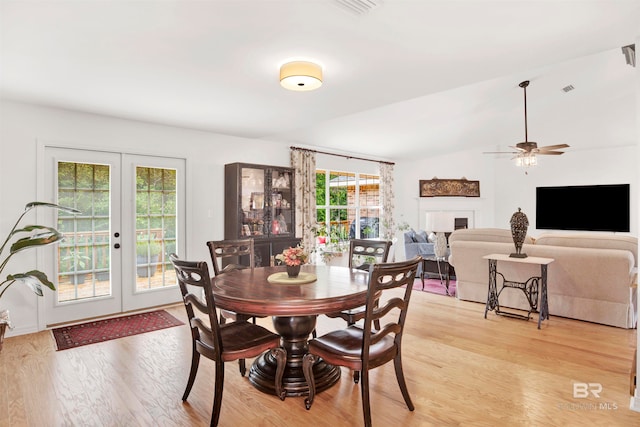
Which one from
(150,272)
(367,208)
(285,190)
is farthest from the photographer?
(367,208)

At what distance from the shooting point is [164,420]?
2.16 m

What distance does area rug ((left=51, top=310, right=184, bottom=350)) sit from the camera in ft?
11.4

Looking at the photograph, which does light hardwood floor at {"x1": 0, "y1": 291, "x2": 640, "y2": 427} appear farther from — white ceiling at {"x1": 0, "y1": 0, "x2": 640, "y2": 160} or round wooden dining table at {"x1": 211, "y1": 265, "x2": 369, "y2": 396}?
white ceiling at {"x1": 0, "y1": 0, "x2": 640, "y2": 160}

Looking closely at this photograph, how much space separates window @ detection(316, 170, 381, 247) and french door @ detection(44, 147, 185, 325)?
275 centimetres

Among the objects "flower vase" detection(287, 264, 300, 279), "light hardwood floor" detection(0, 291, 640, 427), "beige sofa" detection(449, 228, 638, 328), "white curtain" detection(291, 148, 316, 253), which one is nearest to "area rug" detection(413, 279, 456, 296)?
"beige sofa" detection(449, 228, 638, 328)

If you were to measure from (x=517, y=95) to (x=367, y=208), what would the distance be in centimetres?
349

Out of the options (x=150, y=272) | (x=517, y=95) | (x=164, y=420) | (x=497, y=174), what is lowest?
(x=164, y=420)

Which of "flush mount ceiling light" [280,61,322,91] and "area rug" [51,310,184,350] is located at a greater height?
"flush mount ceiling light" [280,61,322,91]

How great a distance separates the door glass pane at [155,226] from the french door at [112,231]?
12 millimetres

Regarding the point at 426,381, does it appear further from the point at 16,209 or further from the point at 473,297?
the point at 16,209

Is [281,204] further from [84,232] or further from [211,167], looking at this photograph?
[84,232]

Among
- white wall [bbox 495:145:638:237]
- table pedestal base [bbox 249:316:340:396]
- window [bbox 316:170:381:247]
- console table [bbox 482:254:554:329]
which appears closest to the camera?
table pedestal base [bbox 249:316:340:396]

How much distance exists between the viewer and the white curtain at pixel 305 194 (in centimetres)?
616

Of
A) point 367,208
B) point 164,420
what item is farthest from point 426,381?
point 367,208
